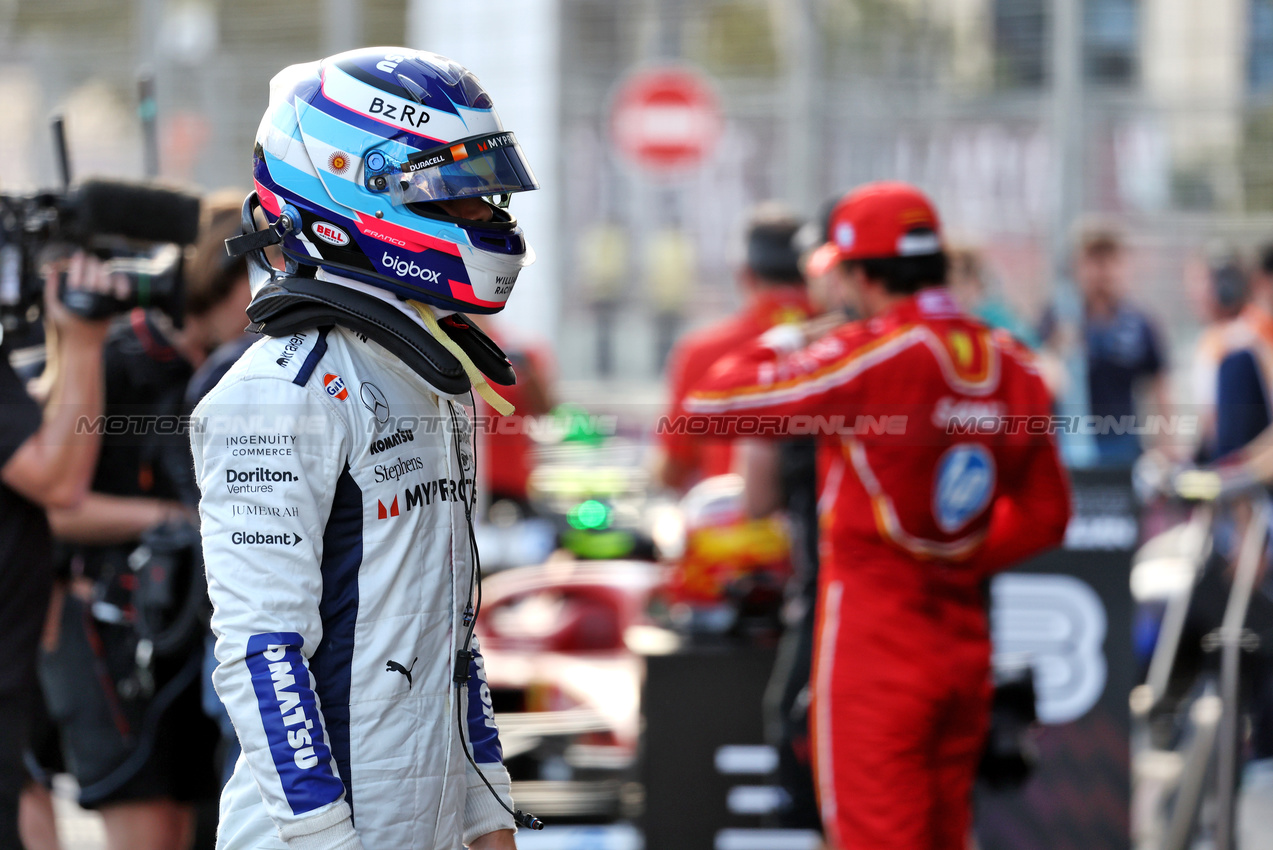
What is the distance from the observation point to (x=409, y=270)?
1913 mm

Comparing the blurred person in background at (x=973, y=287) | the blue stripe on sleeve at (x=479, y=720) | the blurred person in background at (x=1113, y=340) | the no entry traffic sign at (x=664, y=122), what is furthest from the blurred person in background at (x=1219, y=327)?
the blue stripe on sleeve at (x=479, y=720)

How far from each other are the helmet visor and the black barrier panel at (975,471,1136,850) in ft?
9.04

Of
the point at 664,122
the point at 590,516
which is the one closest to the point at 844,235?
the point at 590,516

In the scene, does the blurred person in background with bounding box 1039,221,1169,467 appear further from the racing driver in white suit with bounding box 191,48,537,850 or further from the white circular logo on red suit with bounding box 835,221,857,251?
the racing driver in white suit with bounding box 191,48,537,850

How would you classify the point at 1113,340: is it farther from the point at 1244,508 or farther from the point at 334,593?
the point at 334,593

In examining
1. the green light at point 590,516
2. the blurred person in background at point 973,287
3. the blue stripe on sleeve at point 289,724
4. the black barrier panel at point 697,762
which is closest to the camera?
the blue stripe on sleeve at point 289,724

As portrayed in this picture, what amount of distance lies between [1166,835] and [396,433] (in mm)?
3300

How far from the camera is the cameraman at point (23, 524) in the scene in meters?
2.73

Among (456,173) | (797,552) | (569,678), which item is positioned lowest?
(569,678)

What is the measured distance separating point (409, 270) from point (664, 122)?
25.8 ft

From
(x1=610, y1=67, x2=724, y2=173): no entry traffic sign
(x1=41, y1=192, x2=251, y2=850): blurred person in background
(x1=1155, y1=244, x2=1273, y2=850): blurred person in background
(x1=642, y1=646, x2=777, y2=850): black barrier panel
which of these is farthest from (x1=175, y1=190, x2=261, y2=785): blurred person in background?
(x1=610, y1=67, x2=724, y2=173): no entry traffic sign

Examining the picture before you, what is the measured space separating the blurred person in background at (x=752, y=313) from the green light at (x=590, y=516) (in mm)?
1278

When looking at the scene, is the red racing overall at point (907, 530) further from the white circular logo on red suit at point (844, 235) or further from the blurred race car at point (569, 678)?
the blurred race car at point (569, 678)

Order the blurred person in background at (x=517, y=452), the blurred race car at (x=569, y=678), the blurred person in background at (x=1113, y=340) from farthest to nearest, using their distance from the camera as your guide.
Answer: the blurred person in background at (x=1113, y=340) → the blurred person in background at (x=517, y=452) → the blurred race car at (x=569, y=678)
